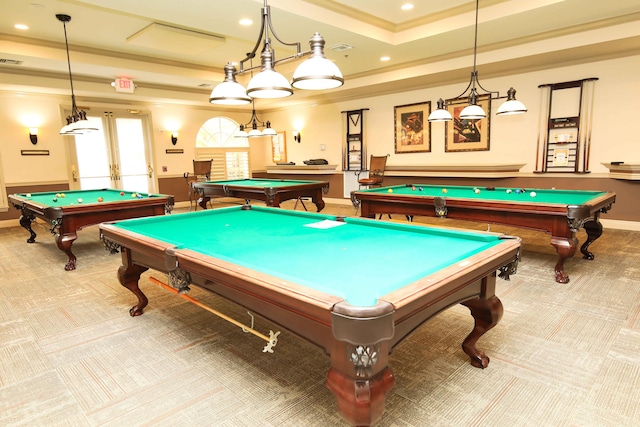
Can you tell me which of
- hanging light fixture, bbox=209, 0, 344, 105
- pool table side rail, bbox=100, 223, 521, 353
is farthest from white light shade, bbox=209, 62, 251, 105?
pool table side rail, bbox=100, 223, 521, 353

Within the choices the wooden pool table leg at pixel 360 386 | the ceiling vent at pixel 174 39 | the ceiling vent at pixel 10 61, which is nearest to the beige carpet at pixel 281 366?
the wooden pool table leg at pixel 360 386

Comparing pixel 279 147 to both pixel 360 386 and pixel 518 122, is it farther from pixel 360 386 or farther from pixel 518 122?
pixel 360 386

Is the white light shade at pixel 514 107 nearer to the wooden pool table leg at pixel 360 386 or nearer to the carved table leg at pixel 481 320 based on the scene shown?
the carved table leg at pixel 481 320

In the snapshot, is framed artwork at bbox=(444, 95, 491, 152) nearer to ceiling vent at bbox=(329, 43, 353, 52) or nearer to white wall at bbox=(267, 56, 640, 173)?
white wall at bbox=(267, 56, 640, 173)

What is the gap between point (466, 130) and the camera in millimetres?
6945

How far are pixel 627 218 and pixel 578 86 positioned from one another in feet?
6.98

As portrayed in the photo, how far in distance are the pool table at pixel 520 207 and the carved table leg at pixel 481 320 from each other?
1727 mm

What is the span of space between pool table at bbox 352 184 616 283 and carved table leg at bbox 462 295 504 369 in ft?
5.67

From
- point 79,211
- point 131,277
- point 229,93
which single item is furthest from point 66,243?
point 229,93

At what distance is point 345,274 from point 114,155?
330 inches

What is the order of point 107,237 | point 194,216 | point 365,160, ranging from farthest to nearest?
point 365,160, point 194,216, point 107,237

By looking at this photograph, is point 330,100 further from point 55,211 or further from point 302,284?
point 302,284

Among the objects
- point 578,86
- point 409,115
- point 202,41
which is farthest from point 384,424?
point 409,115

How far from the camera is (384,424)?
1625 millimetres
